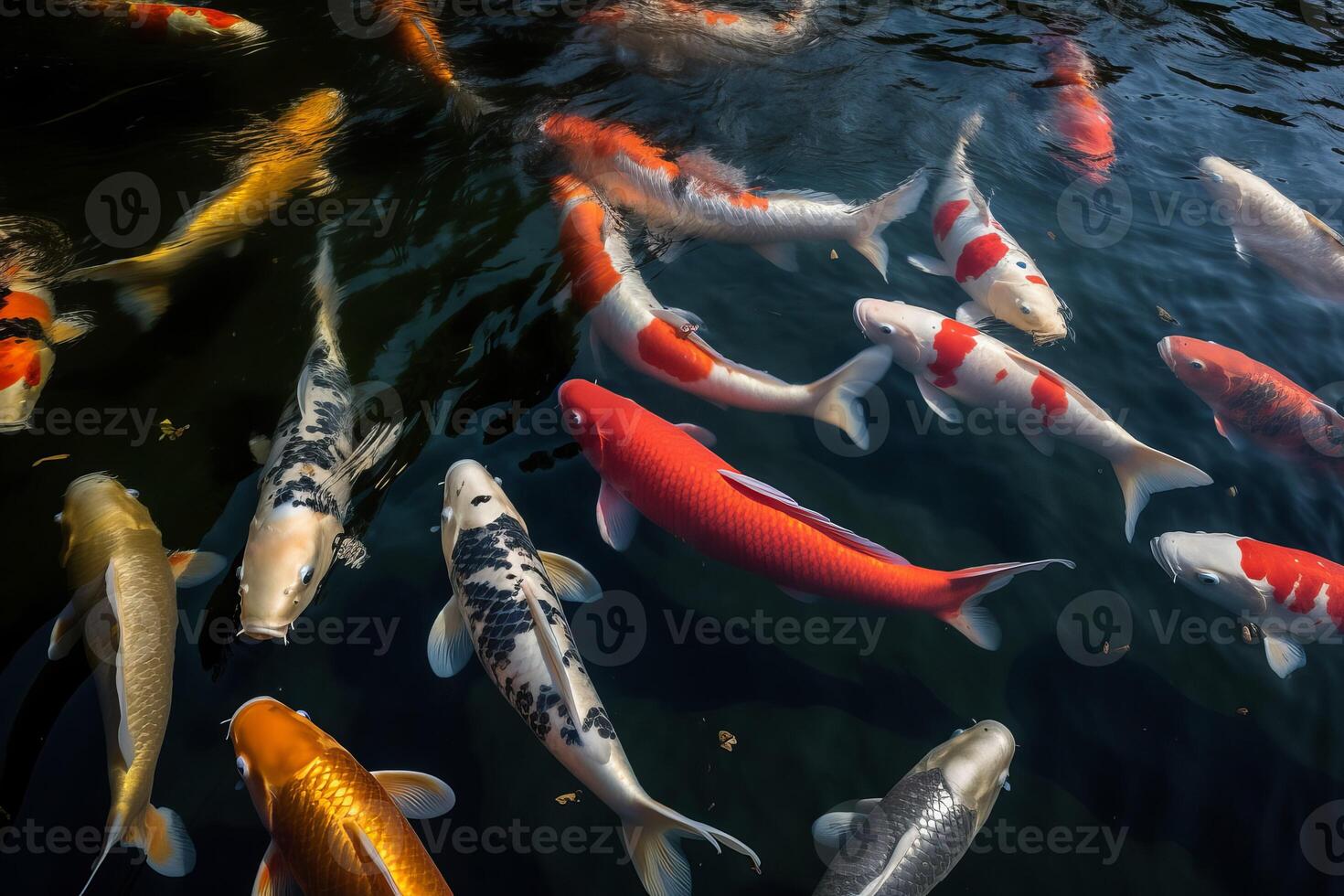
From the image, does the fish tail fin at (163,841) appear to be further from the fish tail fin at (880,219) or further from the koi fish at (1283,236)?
the koi fish at (1283,236)

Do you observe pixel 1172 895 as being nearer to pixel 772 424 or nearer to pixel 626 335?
pixel 772 424

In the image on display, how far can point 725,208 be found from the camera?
5.65m

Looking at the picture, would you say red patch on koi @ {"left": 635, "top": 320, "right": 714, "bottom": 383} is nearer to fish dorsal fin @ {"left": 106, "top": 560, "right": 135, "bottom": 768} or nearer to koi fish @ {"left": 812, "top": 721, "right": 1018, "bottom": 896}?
koi fish @ {"left": 812, "top": 721, "right": 1018, "bottom": 896}

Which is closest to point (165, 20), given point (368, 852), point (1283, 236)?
point (368, 852)

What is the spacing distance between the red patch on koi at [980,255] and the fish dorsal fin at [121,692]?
18.1ft

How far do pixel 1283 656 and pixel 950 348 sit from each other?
2.44 metres

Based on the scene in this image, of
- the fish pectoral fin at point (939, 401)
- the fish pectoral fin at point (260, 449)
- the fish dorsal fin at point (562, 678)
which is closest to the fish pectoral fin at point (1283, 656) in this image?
the fish pectoral fin at point (939, 401)

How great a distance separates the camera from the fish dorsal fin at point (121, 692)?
2889mm

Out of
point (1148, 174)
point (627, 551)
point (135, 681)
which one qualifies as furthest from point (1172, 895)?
point (1148, 174)

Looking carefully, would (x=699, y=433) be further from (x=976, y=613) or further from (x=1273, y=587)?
(x=1273, y=587)

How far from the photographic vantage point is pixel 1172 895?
10.7 ft

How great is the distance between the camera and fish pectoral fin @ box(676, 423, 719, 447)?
435cm

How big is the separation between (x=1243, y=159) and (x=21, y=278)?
10.4 metres

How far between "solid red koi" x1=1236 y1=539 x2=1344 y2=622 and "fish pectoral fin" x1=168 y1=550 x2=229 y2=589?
17.9 ft
